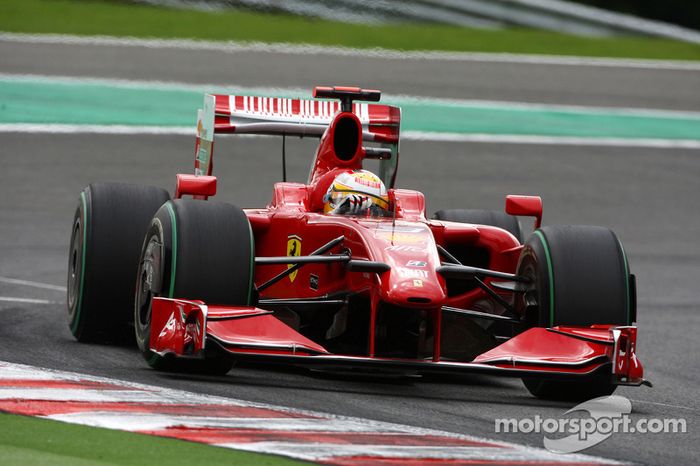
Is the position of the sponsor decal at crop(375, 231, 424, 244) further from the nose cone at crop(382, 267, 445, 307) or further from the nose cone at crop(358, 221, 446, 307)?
the nose cone at crop(382, 267, 445, 307)

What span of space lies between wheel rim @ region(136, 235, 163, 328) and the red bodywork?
240 millimetres

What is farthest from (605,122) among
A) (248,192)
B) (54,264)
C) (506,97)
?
(54,264)

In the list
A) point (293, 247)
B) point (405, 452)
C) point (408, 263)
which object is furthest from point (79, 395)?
point (293, 247)

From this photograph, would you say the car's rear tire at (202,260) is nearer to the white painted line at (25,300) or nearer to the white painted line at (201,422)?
the white painted line at (201,422)

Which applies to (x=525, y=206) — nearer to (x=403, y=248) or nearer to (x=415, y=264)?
(x=403, y=248)

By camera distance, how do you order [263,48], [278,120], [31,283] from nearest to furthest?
[278,120] → [31,283] → [263,48]

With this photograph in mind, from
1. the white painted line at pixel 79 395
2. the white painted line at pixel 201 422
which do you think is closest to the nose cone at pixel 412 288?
the white painted line at pixel 201 422

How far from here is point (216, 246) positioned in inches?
325

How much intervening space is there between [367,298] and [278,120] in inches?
107

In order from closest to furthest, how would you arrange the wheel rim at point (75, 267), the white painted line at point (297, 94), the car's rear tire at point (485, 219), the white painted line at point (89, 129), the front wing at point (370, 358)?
the front wing at point (370, 358), the wheel rim at point (75, 267), the car's rear tire at point (485, 219), the white painted line at point (89, 129), the white painted line at point (297, 94)

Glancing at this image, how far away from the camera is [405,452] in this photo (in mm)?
6262

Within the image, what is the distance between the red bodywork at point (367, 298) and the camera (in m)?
7.97

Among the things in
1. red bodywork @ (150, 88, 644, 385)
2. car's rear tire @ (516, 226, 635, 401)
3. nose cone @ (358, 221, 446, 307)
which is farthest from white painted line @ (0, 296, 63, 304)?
car's rear tire @ (516, 226, 635, 401)

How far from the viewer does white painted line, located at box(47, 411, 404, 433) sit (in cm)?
652
